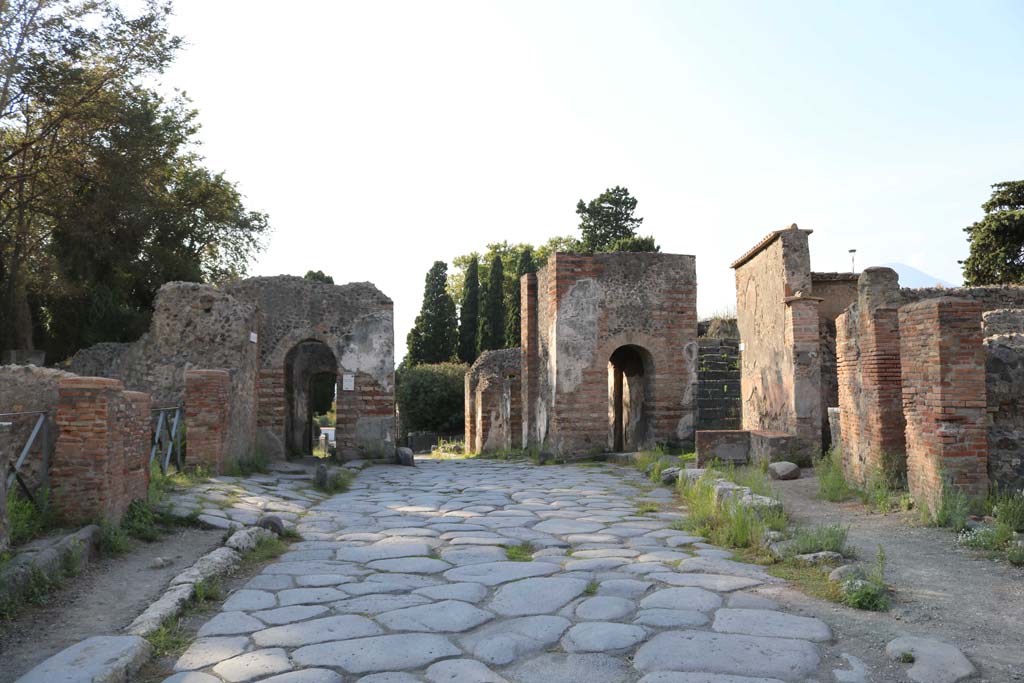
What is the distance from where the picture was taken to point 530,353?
16.3m

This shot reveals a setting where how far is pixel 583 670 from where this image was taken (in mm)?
3420

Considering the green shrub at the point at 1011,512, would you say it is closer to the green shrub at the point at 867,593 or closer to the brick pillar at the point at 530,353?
the green shrub at the point at 867,593

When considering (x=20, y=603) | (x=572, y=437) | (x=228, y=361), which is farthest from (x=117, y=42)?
(x=20, y=603)

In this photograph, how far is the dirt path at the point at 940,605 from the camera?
3.57m

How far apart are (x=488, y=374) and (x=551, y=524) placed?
1530 cm

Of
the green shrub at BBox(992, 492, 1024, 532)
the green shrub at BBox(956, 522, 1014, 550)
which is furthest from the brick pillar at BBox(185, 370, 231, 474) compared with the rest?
the green shrub at BBox(992, 492, 1024, 532)

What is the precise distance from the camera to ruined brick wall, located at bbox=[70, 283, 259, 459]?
11.1 metres

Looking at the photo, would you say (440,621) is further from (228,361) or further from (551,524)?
(228,361)

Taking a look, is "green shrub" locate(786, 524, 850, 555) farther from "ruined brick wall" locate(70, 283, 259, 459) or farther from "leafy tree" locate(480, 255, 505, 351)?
"leafy tree" locate(480, 255, 505, 351)

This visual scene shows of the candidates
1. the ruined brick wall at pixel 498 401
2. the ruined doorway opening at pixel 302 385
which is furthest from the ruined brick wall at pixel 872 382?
the ruined brick wall at pixel 498 401

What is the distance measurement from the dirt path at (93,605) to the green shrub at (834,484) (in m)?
6.01

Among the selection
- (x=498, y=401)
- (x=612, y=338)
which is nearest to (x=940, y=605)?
(x=612, y=338)

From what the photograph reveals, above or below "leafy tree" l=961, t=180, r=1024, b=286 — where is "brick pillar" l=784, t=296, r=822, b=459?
below

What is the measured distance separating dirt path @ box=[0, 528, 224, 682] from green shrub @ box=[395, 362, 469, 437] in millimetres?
24972
